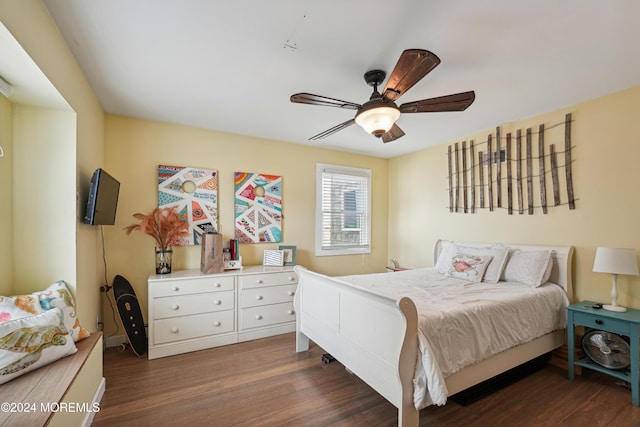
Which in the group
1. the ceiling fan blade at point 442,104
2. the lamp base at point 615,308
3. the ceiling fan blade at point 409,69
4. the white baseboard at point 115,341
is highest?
the ceiling fan blade at point 409,69

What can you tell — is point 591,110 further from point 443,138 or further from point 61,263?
point 61,263

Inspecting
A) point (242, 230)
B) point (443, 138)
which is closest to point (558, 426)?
point (443, 138)

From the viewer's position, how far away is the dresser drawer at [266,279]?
3215 mm

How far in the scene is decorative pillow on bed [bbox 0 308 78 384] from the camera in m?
1.38

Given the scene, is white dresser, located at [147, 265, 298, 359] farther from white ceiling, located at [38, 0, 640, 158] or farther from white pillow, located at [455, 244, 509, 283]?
white pillow, located at [455, 244, 509, 283]

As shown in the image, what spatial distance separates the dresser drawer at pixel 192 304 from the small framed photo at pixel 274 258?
656 millimetres

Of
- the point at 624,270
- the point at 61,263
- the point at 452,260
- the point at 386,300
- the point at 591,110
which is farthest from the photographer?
the point at 452,260

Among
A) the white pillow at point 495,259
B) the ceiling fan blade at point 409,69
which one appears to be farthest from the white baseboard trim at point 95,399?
the white pillow at point 495,259

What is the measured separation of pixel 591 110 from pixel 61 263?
183 inches

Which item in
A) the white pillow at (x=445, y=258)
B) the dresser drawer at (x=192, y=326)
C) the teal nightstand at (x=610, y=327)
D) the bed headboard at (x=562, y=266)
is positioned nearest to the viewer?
the teal nightstand at (x=610, y=327)

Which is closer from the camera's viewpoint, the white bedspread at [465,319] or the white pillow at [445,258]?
the white bedspread at [465,319]

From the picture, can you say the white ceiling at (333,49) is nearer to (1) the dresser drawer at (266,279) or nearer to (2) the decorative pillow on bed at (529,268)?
(2) the decorative pillow on bed at (529,268)

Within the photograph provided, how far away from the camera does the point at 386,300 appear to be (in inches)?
69.8

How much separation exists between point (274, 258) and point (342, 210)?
1439 mm
